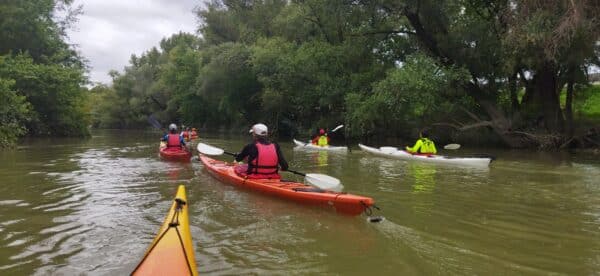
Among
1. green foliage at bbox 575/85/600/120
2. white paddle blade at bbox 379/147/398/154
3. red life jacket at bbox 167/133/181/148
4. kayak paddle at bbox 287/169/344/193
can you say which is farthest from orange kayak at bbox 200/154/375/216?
green foliage at bbox 575/85/600/120

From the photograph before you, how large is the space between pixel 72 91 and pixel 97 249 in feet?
84.3

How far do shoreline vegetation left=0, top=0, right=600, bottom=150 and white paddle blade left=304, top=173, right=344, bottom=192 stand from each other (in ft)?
29.8

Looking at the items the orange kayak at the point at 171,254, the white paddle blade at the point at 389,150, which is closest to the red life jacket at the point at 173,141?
the white paddle blade at the point at 389,150

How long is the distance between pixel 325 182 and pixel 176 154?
8.26m

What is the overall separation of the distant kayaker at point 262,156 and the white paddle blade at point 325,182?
2.64ft

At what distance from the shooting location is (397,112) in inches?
749

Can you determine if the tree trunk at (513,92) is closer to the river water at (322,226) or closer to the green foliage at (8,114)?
the river water at (322,226)

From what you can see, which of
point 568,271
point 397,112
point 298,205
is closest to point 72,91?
point 397,112

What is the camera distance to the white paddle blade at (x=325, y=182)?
23.5 ft

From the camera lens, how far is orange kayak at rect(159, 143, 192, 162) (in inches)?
564

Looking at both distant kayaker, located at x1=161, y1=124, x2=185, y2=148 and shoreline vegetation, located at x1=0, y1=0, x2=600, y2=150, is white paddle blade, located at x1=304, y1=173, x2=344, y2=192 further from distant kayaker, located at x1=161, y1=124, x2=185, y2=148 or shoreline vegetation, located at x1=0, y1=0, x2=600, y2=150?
shoreline vegetation, located at x1=0, y1=0, x2=600, y2=150

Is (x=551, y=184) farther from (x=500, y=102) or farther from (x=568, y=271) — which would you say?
(x=500, y=102)

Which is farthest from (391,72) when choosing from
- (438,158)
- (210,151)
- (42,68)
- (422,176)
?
(42,68)

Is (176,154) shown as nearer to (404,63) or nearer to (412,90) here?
(412,90)
